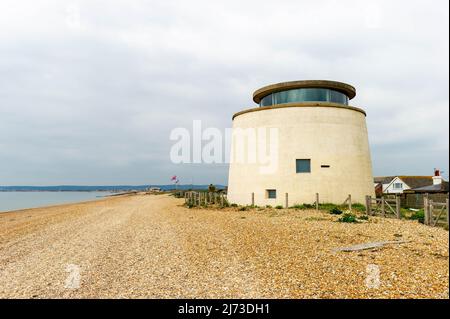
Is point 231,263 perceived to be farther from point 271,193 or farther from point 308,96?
point 308,96

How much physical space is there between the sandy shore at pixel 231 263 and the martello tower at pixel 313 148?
9.07m

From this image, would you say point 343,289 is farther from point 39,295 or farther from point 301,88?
point 301,88

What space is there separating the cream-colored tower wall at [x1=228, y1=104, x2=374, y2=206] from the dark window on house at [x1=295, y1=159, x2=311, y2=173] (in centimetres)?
26

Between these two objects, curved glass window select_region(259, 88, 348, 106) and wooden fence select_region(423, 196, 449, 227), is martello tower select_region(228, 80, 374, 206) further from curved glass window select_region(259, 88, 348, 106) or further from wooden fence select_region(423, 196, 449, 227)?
wooden fence select_region(423, 196, 449, 227)

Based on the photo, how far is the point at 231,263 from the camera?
852cm

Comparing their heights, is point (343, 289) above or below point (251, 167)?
below

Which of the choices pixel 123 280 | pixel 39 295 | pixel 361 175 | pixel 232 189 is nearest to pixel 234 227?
pixel 123 280

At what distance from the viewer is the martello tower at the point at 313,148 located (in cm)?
2312

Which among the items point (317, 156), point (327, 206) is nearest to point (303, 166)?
point (317, 156)

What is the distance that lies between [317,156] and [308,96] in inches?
208

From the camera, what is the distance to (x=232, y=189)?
27.5 metres

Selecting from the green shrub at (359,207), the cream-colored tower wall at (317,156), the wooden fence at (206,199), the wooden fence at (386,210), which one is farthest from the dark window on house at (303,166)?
the wooden fence at (206,199)

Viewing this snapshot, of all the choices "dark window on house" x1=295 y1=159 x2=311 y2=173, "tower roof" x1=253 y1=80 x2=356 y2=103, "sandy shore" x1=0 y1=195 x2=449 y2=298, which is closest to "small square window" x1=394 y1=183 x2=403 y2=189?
"tower roof" x1=253 y1=80 x2=356 y2=103
